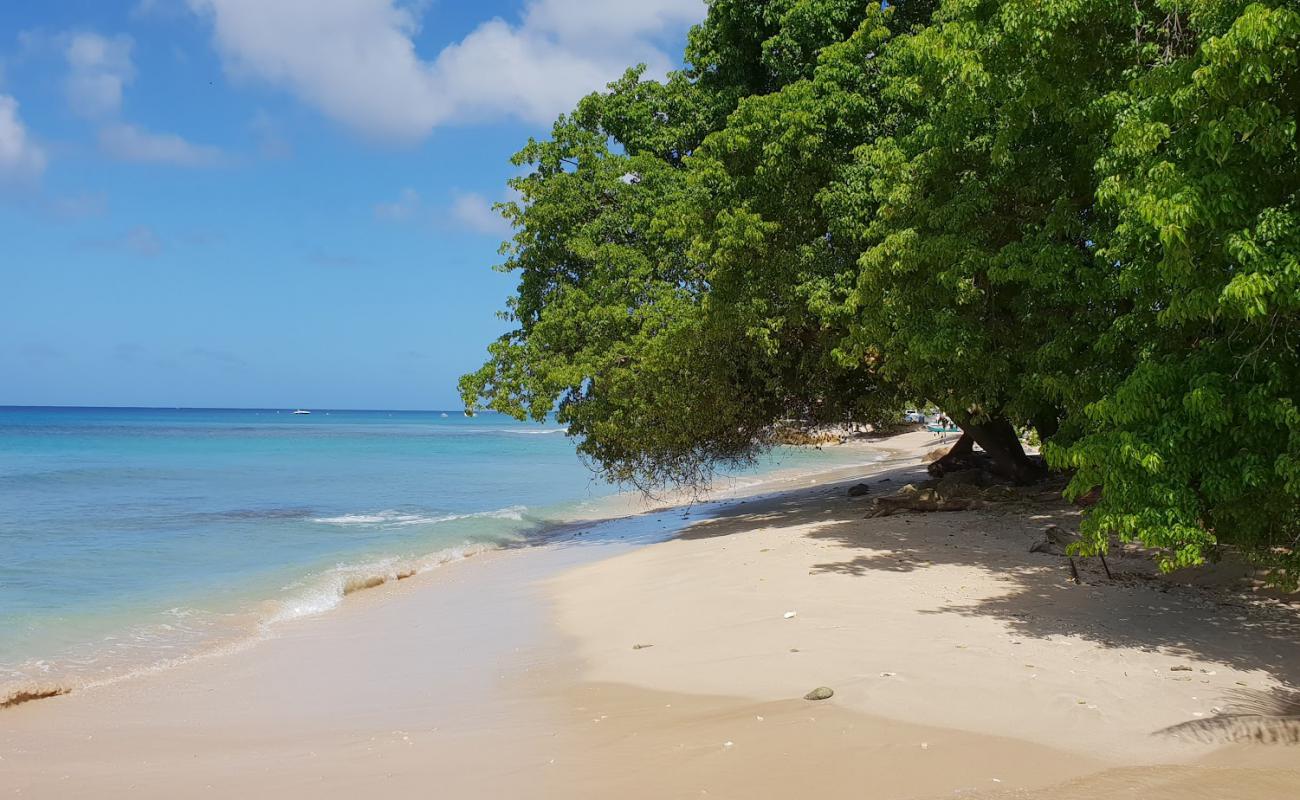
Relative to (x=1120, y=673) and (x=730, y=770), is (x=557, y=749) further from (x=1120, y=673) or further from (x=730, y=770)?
(x=1120, y=673)

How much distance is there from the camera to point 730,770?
218 inches

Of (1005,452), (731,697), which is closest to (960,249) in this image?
(731,697)

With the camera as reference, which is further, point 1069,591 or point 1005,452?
point 1005,452

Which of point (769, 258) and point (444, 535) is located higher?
point (769, 258)

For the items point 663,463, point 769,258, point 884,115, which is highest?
point 884,115

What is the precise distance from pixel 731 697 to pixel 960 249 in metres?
5.76

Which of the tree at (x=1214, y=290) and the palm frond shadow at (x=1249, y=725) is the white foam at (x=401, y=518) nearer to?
the tree at (x=1214, y=290)

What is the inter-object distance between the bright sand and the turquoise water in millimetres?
1658

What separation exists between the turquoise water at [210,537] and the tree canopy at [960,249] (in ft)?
14.7

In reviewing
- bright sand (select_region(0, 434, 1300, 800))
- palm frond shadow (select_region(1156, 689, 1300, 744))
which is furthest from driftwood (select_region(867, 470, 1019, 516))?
palm frond shadow (select_region(1156, 689, 1300, 744))

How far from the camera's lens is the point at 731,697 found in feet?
23.0

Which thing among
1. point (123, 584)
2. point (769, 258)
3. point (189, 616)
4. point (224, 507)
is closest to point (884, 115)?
point (769, 258)

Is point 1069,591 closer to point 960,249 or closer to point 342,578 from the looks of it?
point 960,249

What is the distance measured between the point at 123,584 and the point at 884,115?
13.5 m
